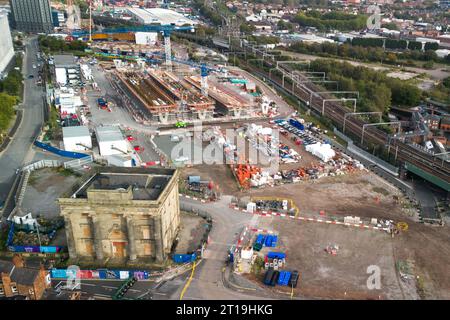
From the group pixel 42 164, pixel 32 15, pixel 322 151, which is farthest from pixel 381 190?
pixel 32 15

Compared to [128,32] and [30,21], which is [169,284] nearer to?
[128,32]

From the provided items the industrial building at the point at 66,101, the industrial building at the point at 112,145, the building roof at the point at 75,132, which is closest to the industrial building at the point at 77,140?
the building roof at the point at 75,132

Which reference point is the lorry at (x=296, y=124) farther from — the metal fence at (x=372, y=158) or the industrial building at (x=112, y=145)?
the industrial building at (x=112, y=145)

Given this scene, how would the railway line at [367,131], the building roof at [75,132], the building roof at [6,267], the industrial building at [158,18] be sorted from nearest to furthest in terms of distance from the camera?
the building roof at [6,267]
the railway line at [367,131]
the building roof at [75,132]
the industrial building at [158,18]

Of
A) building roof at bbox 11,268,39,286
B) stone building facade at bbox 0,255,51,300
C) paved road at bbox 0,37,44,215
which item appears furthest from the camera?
paved road at bbox 0,37,44,215

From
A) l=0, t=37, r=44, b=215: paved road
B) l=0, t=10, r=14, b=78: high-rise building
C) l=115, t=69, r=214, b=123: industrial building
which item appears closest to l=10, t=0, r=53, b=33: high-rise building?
l=0, t=10, r=14, b=78: high-rise building

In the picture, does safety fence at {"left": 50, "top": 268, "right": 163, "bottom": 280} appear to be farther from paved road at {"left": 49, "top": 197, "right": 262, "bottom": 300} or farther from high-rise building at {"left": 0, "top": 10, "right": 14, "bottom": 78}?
high-rise building at {"left": 0, "top": 10, "right": 14, "bottom": 78}
